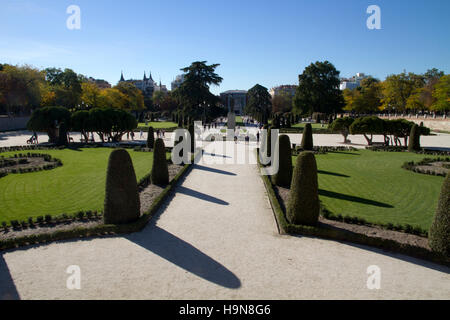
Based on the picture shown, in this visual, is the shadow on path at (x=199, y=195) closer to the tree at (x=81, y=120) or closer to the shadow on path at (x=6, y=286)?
the shadow on path at (x=6, y=286)

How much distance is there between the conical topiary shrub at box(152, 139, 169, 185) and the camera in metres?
13.3

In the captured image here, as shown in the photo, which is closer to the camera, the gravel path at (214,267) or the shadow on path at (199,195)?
Answer: the gravel path at (214,267)

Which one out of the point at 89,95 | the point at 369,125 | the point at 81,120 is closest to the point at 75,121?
the point at 81,120

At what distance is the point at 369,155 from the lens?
23.1 meters

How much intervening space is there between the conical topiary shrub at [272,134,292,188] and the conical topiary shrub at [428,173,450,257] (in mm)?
6616

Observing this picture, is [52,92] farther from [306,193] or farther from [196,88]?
[306,193]

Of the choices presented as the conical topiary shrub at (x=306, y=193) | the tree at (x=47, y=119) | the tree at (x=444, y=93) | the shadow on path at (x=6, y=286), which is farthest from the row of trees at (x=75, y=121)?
the tree at (x=444, y=93)

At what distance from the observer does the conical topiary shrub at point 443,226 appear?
698cm

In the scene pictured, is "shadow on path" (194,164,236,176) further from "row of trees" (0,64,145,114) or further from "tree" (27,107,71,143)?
"row of trees" (0,64,145,114)

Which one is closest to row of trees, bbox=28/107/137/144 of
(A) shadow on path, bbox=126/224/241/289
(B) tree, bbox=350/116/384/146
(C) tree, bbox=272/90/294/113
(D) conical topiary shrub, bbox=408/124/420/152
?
(A) shadow on path, bbox=126/224/241/289

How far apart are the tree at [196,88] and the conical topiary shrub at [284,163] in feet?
141
